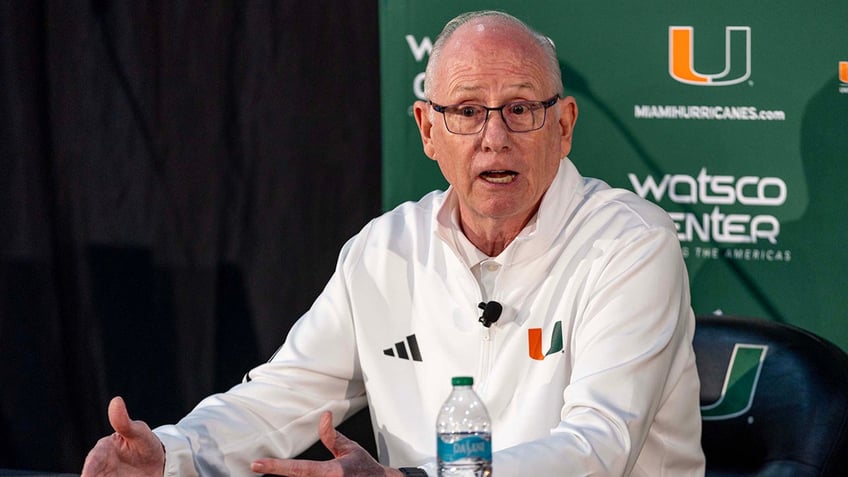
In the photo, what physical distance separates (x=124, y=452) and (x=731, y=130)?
2071 millimetres

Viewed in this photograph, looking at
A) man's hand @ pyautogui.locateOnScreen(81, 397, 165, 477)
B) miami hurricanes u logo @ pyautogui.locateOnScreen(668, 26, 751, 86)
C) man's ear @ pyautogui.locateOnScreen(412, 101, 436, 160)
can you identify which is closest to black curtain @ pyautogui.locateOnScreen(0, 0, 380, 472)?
miami hurricanes u logo @ pyautogui.locateOnScreen(668, 26, 751, 86)

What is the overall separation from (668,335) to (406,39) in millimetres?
1831

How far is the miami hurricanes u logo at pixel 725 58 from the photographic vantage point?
11.7 ft

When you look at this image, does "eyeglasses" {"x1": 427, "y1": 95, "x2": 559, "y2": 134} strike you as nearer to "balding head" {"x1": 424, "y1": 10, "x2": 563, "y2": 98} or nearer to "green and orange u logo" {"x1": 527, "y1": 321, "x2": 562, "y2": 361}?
"balding head" {"x1": 424, "y1": 10, "x2": 563, "y2": 98}

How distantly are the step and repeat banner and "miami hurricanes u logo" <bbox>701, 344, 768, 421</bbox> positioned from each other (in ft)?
3.32

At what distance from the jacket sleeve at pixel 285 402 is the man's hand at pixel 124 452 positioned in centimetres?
9

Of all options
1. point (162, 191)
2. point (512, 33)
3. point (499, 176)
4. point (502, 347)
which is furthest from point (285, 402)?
point (162, 191)

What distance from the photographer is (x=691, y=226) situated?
12.0ft

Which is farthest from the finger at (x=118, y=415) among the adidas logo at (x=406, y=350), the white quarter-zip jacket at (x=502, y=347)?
the adidas logo at (x=406, y=350)

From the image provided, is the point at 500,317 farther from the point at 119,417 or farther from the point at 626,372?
the point at 119,417

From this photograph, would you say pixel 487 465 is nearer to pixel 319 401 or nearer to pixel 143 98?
pixel 319 401

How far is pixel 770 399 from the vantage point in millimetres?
2521

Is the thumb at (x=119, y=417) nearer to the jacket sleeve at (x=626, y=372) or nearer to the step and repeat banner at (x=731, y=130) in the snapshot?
the jacket sleeve at (x=626, y=372)

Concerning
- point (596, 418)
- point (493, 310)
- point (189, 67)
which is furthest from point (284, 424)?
point (189, 67)
